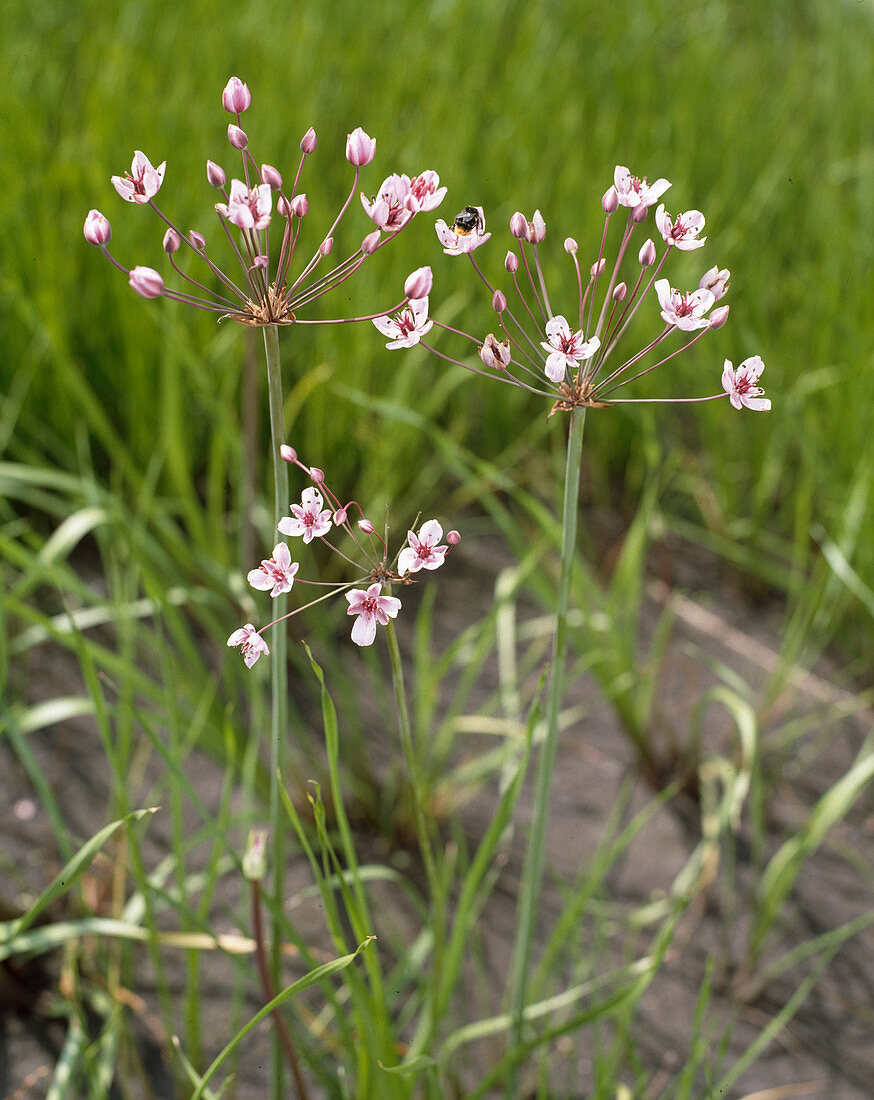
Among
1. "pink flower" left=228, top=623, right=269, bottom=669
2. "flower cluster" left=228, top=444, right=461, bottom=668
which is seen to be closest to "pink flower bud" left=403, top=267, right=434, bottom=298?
"flower cluster" left=228, top=444, right=461, bottom=668

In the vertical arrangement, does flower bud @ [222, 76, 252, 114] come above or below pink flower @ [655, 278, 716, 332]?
above

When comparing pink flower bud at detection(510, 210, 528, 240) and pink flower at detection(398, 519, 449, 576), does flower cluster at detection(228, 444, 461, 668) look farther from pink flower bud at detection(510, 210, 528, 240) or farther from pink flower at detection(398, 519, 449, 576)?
pink flower bud at detection(510, 210, 528, 240)

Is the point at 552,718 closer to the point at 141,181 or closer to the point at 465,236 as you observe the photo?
the point at 465,236

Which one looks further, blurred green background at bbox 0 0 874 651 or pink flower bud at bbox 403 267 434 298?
blurred green background at bbox 0 0 874 651

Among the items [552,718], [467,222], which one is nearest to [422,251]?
[467,222]

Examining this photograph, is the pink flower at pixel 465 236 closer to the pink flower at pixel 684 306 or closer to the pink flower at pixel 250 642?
the pink flower at pixel 684 306
